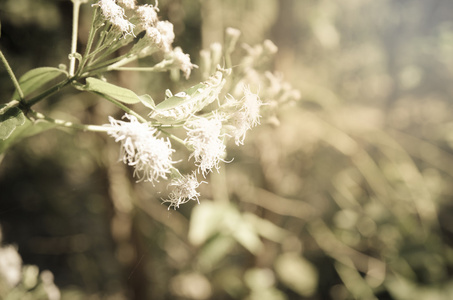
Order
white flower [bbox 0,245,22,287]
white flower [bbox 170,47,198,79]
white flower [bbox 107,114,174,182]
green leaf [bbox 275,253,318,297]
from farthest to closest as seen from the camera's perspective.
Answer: green leaf [bbox 275,253,318,297] → white flower [bbox 0,245,22,287] → white flower [bbox 170,47,198,79] → white flower [bbox 107,114,174,182]

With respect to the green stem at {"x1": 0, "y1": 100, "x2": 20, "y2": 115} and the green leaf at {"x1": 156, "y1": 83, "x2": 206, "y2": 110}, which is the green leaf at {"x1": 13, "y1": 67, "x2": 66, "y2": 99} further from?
the green leaf at {"x1": 156, "y1": 83, "x2": 206, "y2": 110}

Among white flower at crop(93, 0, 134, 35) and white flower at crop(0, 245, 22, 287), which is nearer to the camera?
white flower at crop(93, 0, 134, 35)

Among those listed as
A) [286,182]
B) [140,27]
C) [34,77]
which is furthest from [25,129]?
[286,182]

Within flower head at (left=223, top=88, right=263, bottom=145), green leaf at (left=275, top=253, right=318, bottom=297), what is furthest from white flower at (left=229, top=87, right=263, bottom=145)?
green leaf at (left=275, top=253, right=318, bottom=297)

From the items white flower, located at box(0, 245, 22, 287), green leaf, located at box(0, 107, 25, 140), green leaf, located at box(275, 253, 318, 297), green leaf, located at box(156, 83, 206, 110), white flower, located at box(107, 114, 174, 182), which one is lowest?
white flower, located at box(0, 245, 22, 287)

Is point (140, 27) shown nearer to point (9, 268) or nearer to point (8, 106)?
point (8, 106)

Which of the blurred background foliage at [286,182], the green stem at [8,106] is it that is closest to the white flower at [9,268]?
the blurred background foliage at [286,182]

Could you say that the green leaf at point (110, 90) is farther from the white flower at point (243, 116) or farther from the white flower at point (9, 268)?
the white flower at point (9, 268)
